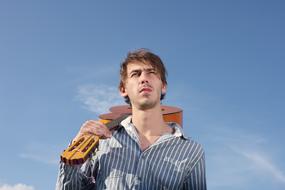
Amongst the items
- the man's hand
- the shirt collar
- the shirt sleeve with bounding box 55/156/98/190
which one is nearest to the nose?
the shirt collar

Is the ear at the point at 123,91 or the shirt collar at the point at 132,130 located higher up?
the ear at the point at 123,91

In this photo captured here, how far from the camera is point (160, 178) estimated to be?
5293mm

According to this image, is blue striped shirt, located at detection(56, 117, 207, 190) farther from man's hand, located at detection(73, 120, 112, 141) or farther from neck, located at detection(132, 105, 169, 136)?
man's hand, located at detection(73, 120, 112, 141)

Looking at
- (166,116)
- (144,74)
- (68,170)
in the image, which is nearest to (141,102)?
(144,74)

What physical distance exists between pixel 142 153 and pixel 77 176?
0.82 meters

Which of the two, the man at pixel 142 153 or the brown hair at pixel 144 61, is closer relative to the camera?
the man at pixel 142 153

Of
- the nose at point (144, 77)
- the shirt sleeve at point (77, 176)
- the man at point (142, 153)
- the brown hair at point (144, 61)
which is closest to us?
the shirt sleeve at point (77, 176)

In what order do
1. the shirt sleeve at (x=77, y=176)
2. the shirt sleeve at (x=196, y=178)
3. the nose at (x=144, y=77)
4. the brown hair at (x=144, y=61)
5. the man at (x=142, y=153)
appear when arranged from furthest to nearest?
the brown hair at (x=144, y=61)
the nose at (x=144, y=77)
the shirt sleeve at (x=196, y=178)
the man at (x=142, y=153)
the shirt sleeve at (x=77, y=176)

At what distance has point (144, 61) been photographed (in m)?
5.84

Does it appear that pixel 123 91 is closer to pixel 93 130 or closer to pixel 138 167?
pixel 93 130

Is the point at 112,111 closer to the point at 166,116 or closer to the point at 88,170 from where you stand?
the point at 166,116

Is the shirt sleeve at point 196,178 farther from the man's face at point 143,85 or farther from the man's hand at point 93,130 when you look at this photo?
the man's hand at point 93,130

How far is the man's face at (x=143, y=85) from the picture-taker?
→ 5487 mm

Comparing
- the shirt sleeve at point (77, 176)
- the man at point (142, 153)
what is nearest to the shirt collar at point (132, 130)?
the man at point (142, 153)
